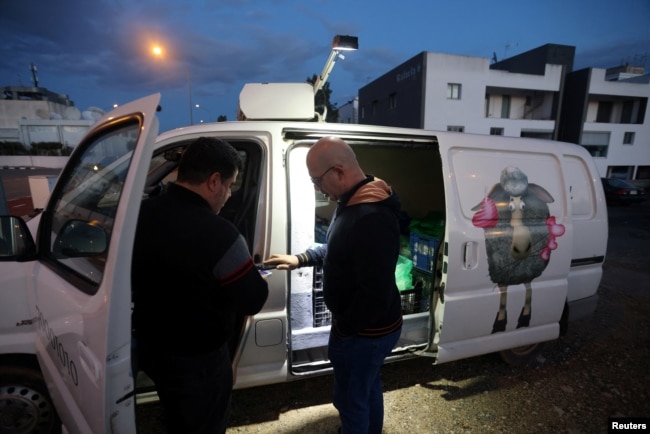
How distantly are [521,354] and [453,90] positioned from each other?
74.5 feet

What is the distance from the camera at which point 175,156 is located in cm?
245

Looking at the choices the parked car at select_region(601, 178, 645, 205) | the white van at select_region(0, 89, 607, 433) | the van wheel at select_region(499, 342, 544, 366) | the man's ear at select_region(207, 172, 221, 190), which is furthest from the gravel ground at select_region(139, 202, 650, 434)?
the parked car at select_region(601, 178, 645, 205)

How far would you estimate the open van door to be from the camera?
1063 millimetres

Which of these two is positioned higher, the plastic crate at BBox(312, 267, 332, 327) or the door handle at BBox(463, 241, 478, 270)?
the door handle at BBox(463, 241, 478, 270)

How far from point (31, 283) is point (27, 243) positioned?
9.6 inches

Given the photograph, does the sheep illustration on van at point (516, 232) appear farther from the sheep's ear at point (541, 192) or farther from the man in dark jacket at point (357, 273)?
the man in dark jacket at point (357, 273)

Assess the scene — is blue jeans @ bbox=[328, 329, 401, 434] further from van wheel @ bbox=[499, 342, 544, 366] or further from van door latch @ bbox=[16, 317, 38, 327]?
van wheel @ bbox=[499, 342, 544, 366]

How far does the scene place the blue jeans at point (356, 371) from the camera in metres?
1.70

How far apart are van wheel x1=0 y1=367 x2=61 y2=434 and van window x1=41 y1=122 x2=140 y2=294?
0.81 meters

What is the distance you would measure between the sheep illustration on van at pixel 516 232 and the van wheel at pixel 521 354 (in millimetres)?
543

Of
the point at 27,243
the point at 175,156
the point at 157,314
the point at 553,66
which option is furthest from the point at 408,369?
the point at 553,66

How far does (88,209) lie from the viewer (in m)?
1.67

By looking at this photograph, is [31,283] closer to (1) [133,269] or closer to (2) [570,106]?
(1) [133,269]

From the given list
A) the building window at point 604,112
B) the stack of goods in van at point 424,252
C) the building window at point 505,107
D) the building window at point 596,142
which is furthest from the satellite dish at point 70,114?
the building window at point 604,112
